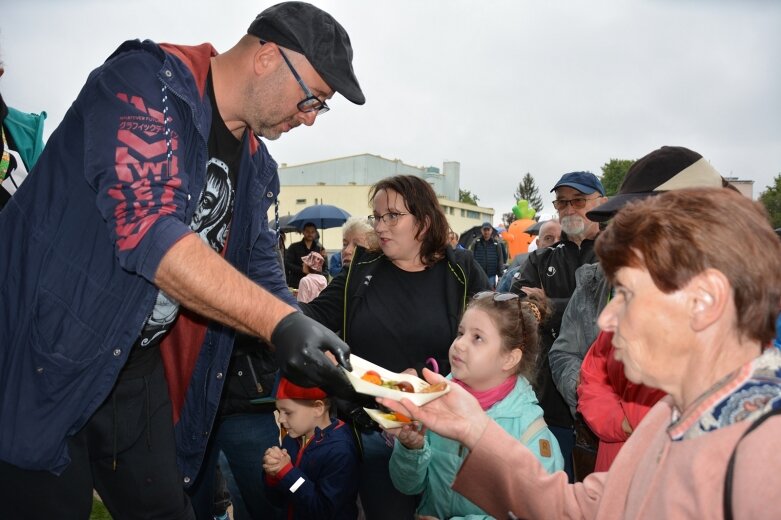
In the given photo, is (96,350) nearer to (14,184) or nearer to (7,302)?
(7,302)

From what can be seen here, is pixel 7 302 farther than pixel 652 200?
Yes

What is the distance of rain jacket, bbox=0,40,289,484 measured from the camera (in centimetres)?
198

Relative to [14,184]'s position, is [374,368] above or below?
below

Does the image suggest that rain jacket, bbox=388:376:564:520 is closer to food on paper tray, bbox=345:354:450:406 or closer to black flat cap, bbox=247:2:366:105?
food on paper tray, bbox=345:354:450:406

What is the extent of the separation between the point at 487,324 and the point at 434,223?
0.76 meters

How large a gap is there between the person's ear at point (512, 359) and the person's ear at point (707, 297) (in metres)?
1.89

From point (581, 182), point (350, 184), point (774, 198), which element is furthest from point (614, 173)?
point (581, 182)

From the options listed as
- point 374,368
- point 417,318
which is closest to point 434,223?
point 417,318

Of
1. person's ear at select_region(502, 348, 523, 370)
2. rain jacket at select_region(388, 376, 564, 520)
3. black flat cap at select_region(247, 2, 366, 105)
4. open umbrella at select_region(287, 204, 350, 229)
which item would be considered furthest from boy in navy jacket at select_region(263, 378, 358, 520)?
open umbrella at select_region(287, 204, 350, 229)

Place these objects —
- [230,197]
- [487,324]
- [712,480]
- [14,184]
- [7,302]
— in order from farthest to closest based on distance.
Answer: [487,324] < [14,184] < [230,197] < [7,302] < [712,480]

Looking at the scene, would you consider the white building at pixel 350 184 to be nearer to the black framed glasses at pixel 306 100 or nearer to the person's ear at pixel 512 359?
the person's ear at pixel 512 359

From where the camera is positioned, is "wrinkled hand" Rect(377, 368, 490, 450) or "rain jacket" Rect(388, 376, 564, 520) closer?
"wrinkled hand" Rect(377, 368, 490, 450)

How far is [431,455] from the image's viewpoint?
122 inches

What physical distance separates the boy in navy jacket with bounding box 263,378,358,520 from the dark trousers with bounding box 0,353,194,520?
79 centimetres
